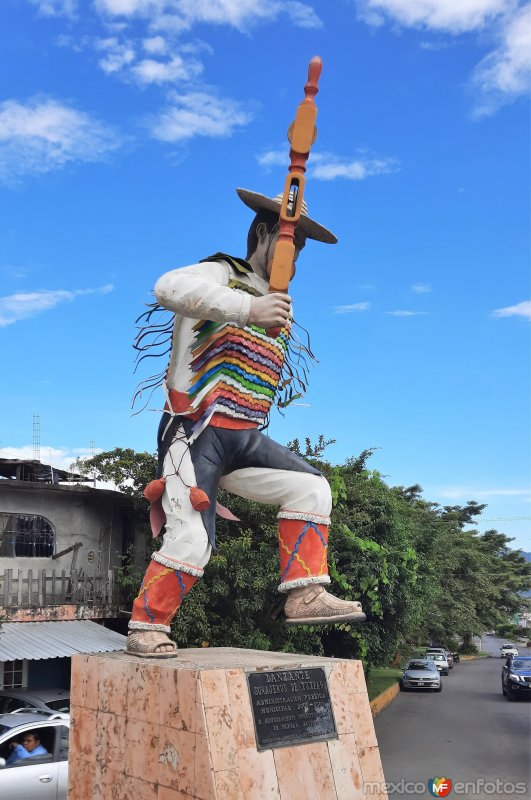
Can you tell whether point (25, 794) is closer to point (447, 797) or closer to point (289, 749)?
point (289, 749)

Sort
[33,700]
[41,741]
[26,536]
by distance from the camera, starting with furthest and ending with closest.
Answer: [26,536] < [33,700] < [41,741]

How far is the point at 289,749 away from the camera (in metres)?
4.29

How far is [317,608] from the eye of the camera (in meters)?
4.97

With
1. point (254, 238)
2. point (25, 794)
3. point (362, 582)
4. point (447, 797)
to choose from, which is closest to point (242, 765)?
point (254, 238)

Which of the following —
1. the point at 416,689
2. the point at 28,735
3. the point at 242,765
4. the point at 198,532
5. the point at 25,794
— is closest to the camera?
the point at 242,765

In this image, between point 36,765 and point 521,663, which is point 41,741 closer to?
point 36,765

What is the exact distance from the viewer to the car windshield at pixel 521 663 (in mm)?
20219

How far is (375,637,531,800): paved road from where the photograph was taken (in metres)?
11.0

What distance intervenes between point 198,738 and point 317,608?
3.88 ft

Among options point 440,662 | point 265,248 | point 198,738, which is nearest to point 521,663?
point 440,662

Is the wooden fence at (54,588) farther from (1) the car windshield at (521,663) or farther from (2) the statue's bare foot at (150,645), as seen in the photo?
(1) the car windshield at (521,663)

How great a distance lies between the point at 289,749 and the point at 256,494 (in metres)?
1.59

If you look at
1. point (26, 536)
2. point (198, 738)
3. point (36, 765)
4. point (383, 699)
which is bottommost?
point (383, 699)

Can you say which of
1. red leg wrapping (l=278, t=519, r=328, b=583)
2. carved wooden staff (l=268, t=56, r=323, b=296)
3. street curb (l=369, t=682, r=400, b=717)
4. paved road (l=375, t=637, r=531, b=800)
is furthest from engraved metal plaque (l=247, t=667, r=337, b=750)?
street curb (l=369, t=682, r=400, b=717)
